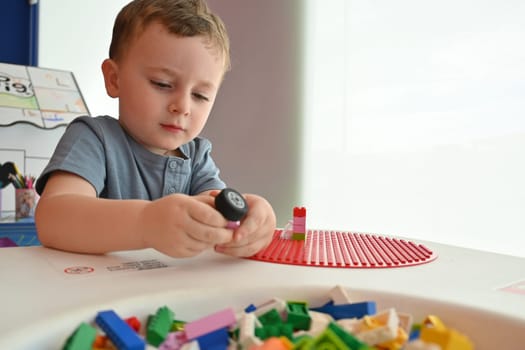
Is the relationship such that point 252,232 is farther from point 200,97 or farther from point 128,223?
point 200,97

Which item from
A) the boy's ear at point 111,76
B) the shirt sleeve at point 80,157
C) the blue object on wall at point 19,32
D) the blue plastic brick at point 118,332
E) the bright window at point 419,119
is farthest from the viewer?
the blue object on wall at point 19,32

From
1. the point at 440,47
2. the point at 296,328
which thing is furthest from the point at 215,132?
the point at 296,328

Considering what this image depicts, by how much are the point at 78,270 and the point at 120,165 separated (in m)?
0.35

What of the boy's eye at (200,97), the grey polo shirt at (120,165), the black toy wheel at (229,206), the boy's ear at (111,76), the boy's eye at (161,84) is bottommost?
the black toy wheel at (229,206)

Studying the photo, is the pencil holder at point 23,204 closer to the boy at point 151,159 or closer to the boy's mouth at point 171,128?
the boy at point 151,159

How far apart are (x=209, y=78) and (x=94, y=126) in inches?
8.0

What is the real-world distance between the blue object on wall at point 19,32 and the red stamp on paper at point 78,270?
1.84 m

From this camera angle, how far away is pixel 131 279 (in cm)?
41

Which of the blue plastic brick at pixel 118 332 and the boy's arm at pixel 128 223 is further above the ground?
the boy's arm at pixel 128 223

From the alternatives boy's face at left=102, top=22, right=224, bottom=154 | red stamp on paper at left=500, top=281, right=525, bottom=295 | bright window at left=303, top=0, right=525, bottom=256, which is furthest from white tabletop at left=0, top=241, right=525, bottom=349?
bright window at left=303, top=0, right=525, bottom=256

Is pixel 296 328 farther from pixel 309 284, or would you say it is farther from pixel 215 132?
pixel 215 132

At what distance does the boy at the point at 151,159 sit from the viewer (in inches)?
17.8

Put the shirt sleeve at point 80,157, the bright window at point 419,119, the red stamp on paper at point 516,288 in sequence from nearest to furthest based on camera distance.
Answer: the red stamp on paper at point 516,288, the shirt sleeve at point 80,157, the bright window at point 419,119

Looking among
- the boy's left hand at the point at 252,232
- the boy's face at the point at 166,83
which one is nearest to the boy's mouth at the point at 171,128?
the boy's face at the point at 166,83
